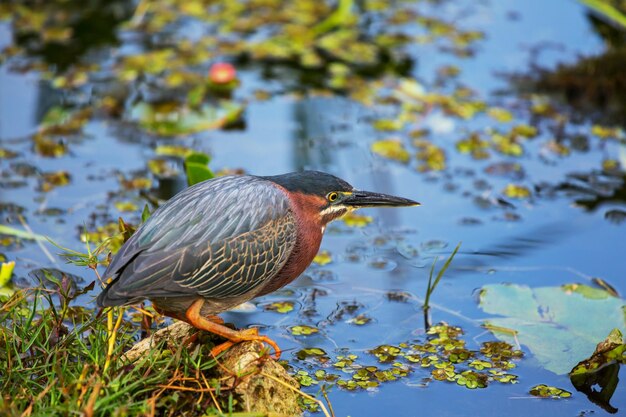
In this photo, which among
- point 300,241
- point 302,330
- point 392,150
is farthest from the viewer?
point 392,150

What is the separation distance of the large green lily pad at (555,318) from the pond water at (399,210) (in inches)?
3.2

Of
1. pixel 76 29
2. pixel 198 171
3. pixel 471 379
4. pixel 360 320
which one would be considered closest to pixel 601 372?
pixel 471 379

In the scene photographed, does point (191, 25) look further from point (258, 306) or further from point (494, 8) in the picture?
point (258, 306)

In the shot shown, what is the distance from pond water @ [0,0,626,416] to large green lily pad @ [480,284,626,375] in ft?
0.26

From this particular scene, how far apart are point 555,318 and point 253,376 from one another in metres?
1.98

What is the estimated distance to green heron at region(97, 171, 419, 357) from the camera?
421cm

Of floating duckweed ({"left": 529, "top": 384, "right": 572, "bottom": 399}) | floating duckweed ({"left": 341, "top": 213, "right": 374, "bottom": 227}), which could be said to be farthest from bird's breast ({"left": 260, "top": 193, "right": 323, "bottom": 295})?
floating duckweed ({"left": 341, "top": 213, "right": 374, "bottom": 227})

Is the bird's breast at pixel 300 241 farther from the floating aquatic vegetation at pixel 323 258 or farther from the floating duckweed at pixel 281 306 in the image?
the floating aquatic vegetation at pixel 323 258

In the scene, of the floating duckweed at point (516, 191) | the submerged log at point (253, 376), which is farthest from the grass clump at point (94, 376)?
the floating duckweed at point (516, 191)

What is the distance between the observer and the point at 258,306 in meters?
5.45

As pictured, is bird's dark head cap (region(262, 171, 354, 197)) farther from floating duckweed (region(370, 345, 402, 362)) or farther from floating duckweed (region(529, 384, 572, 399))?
floating duckweed (region(529, 384, 572, 399))

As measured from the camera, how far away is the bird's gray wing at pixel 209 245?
4.18 meters

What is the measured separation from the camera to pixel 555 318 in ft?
17.4

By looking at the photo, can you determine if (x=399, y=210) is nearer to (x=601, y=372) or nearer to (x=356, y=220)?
(x=356, y=220)
